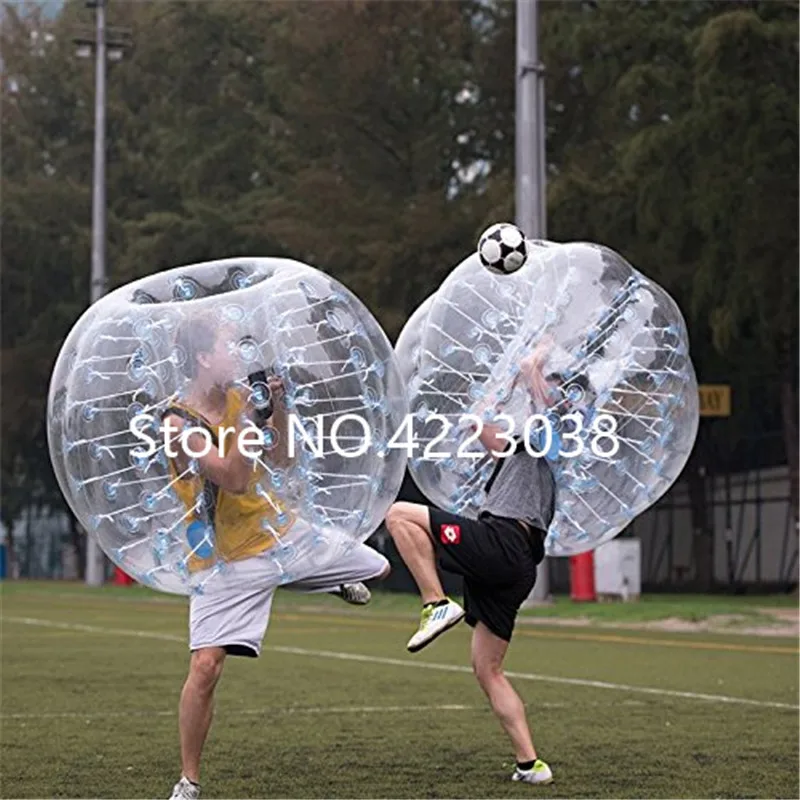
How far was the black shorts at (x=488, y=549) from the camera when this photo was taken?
8.63 meters

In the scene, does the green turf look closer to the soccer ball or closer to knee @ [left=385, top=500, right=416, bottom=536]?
the soccer ball

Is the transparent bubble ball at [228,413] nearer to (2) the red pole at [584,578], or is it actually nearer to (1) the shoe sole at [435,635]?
(1) the shoe sole at [435,635]

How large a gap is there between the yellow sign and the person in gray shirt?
2319 centimetres

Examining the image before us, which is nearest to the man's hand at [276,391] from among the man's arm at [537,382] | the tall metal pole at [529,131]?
the man's arm at [537,382]

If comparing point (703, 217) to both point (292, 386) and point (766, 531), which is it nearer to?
point (766, 531)

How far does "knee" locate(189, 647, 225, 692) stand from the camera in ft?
26.5

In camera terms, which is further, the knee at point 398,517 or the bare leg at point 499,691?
the bare leg at point 499,691

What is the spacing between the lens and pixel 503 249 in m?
9.08

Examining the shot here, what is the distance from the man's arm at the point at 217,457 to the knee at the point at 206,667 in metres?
0.77

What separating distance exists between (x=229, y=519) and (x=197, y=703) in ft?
2.75

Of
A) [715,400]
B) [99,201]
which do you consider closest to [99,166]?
[99,201]

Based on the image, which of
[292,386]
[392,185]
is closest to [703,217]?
[392,185]

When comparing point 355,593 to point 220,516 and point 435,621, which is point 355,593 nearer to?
point 435,621

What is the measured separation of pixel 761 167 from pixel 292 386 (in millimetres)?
22291
